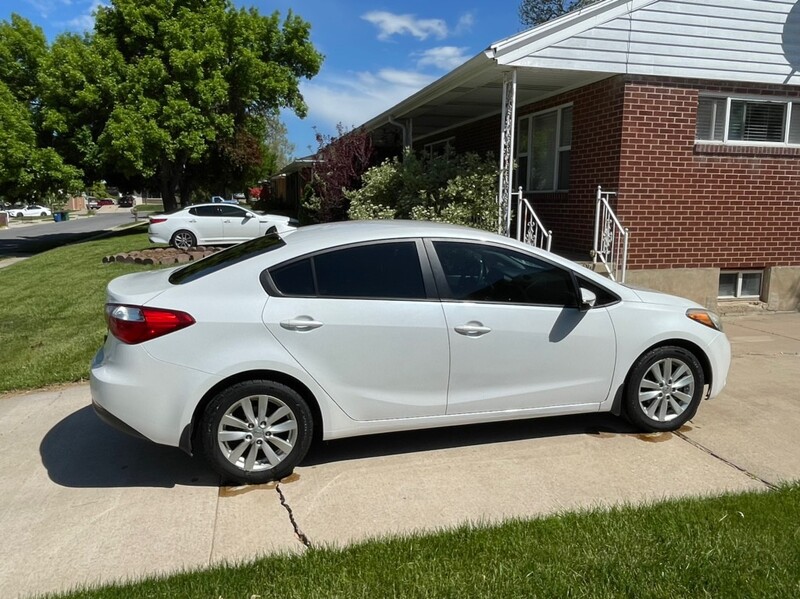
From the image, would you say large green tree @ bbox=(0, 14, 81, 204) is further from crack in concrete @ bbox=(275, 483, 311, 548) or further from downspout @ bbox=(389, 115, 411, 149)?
crack in concrete @ bbox=(275, 483, 311, 548)

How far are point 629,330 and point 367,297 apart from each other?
190cm

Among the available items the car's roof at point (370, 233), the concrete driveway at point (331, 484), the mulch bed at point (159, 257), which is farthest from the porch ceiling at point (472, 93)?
the concrete driveway at point (331, 484)

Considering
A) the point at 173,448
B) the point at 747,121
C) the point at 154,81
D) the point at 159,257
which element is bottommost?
the point at 173,448

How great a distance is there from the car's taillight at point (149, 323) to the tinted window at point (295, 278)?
22.5 inches

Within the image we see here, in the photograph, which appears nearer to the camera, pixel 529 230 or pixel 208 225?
pixel 529 230

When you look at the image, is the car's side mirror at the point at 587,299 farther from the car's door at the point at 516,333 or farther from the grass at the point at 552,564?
the grass at the point at 552,564

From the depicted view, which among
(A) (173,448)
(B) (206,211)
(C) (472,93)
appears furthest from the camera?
(B) (206,211)

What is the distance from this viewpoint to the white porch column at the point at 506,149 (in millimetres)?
8461

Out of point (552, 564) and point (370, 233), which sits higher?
point (370, 233)

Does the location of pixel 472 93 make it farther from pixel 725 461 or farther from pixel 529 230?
pixel 725 461

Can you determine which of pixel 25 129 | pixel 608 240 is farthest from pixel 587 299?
pixel 25 129

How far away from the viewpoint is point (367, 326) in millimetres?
3949

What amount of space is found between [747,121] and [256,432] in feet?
28.6

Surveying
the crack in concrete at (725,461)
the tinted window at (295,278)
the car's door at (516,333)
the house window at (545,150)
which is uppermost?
the house window at (545,150)
